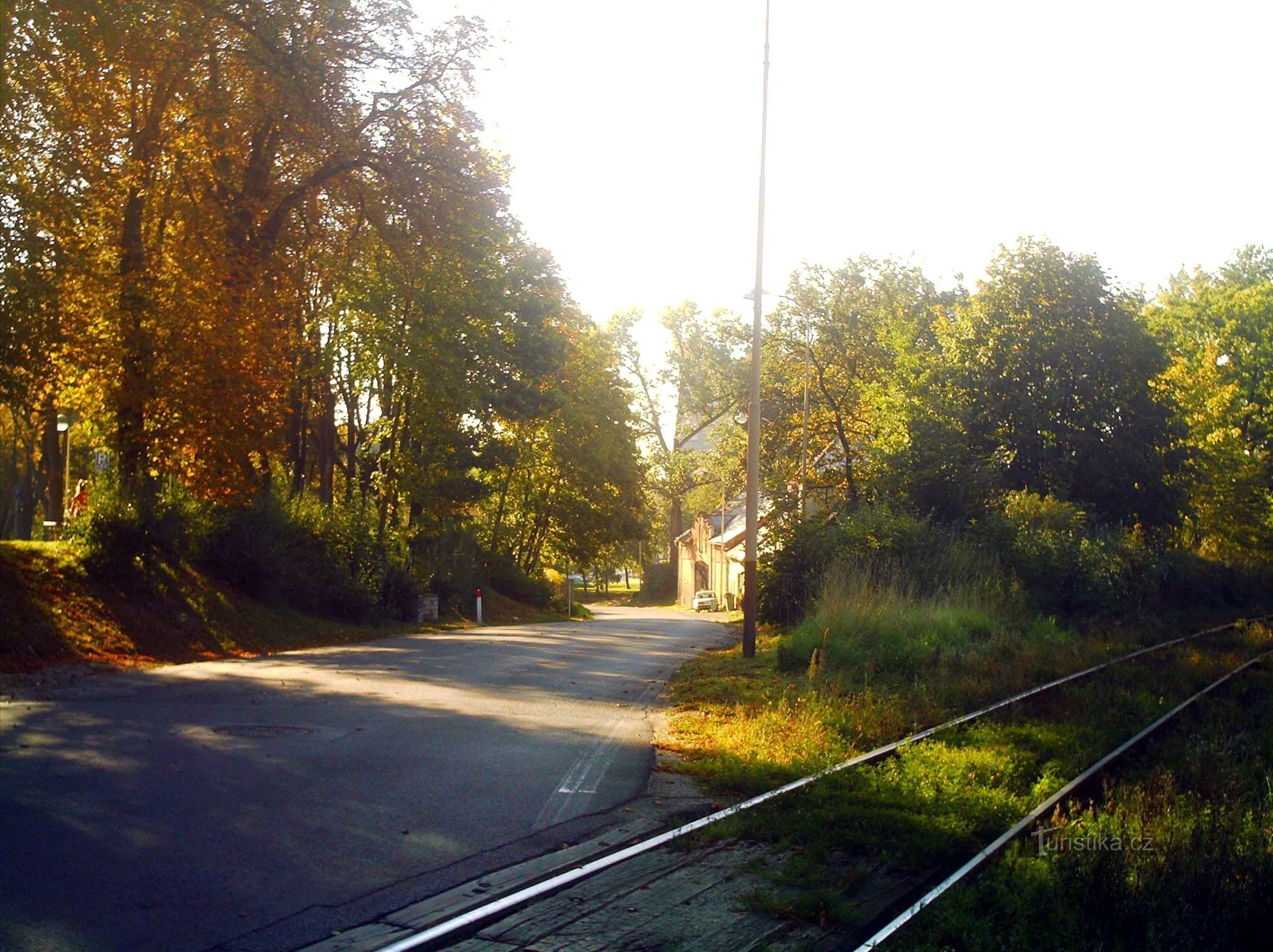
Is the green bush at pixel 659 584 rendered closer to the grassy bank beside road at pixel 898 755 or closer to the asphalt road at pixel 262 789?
the grassy bank beside road at pixel 898 755

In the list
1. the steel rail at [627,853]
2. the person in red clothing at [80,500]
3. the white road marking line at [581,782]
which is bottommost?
the white road marking line at [581,782]

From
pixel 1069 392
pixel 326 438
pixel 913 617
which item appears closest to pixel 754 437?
pixel 913 617

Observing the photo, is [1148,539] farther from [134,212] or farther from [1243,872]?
[1243,872]

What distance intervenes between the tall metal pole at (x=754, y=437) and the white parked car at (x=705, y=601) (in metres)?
50.4

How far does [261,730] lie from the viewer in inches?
392

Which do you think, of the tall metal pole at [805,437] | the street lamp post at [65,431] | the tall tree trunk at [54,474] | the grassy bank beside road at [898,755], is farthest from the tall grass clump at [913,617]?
the tall tree trunk at [54,474]

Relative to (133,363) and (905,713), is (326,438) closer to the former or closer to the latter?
(133,363)

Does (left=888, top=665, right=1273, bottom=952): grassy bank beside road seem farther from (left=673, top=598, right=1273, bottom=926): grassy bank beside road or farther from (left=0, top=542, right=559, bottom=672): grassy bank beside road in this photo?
(left=0, top=542, right=559, bottom=672): grassy bank beside road

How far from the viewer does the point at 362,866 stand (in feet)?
20.1

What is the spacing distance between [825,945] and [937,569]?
18516 mm

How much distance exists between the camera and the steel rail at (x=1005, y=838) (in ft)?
17.3

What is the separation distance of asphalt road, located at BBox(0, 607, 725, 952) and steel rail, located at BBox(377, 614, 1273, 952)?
515mm
